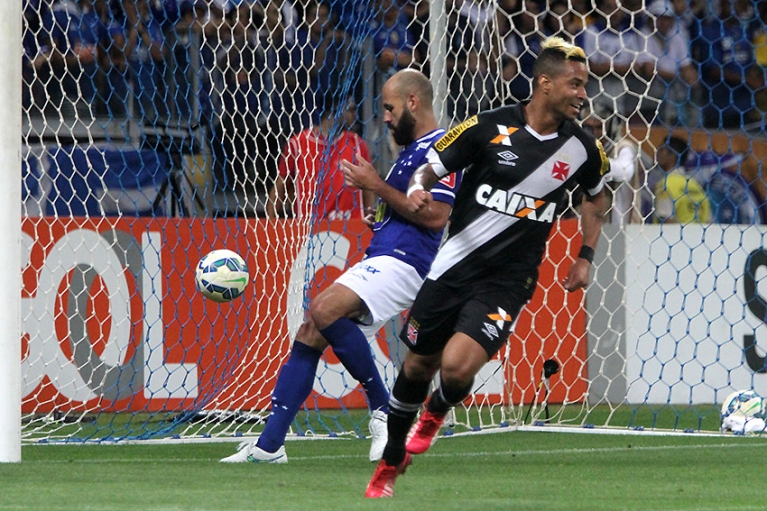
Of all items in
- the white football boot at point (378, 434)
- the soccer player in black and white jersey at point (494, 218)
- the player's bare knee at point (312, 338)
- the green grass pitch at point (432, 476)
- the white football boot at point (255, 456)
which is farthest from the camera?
the white football boot at point (378, 434)

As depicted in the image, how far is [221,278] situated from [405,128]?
1390 millimetres

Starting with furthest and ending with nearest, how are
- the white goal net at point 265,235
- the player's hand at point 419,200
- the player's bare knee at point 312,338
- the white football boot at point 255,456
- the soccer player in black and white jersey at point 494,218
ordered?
the white goal net at point 265,235 → the player's bare knee at point 312,338 → the white football boot at point 255,456 → the soccer player in black and white jersey at point 494,218 → the player's hand at point 419,200

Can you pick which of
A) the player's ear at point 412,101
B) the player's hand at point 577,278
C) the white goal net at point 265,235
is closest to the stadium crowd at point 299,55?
the white goal net at point 265,235

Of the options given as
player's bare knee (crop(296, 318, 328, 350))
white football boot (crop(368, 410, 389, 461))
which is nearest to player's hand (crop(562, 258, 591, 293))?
player's bare knee (crop(296, 318, 328, 350))

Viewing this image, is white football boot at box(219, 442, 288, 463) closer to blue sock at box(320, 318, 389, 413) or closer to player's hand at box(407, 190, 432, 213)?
blue sock at box(320, 318, 389, 413)

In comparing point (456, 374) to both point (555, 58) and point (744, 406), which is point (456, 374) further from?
point (744, 406)

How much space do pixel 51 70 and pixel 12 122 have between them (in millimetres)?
3472

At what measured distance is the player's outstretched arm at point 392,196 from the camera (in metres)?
5.43

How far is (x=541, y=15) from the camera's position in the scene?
10.4 metres

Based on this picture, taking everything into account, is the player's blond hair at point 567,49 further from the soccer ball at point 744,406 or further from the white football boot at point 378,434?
the soccer ball at point 744,406

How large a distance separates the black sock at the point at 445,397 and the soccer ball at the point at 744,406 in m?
3.39

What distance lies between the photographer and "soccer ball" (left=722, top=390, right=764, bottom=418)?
26.8 ft

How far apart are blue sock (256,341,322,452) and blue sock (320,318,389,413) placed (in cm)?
→ 14

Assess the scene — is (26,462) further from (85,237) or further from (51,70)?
(51,70)
